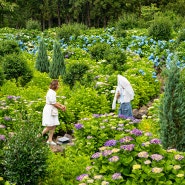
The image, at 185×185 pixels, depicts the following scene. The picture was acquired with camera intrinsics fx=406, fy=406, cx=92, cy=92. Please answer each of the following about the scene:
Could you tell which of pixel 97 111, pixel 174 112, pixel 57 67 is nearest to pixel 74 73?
pixel 57 67

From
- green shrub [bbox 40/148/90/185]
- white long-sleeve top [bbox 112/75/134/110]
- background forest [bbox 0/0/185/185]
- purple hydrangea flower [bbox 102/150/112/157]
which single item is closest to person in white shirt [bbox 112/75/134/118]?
white long-sleeve top [bbox 112/75/134/110]

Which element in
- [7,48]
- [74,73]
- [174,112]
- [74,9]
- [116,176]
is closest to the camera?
[116,176]

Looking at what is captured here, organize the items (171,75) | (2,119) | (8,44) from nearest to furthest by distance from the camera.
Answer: (171,75) < (2,119) < (8,44)

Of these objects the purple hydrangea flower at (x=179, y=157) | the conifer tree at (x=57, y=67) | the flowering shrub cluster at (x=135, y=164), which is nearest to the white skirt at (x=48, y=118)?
the flowering shrub cluster at (x=135, y=164)

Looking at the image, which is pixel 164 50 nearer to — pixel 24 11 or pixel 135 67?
pixel 135 67

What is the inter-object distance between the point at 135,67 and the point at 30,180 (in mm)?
7477

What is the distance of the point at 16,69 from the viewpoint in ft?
36.3

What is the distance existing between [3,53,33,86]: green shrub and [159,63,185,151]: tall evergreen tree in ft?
19.9

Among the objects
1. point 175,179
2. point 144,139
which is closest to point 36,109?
point 144,139

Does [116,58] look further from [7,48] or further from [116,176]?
[116,176]

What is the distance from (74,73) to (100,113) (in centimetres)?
208

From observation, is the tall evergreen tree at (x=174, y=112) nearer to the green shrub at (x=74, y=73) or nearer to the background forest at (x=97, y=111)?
the background forest at (x=97, y=111)

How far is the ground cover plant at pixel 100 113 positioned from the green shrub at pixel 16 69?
0.71 ft

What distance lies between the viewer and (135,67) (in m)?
11.9
